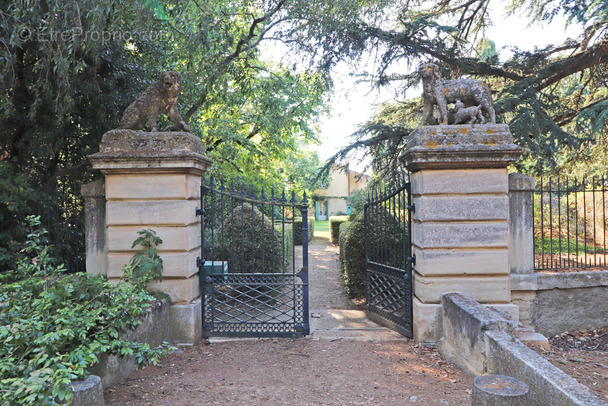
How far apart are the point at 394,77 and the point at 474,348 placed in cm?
707

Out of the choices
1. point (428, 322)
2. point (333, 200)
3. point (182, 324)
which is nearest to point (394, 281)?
point (428, 322)

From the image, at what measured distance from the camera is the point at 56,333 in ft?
9.07

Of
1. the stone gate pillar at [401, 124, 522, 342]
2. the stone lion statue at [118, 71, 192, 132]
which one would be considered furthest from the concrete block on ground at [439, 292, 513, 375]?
the stone lion statue at [118, 71, 192, 132]

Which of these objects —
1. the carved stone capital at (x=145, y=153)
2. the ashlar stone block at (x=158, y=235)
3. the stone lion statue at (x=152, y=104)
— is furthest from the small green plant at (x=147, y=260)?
the stone lion statue at (x=152, y=104)

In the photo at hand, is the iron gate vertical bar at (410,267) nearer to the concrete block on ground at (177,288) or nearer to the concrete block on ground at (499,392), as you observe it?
the concrete block on ground at (499,392)

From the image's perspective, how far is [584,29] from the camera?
8492mm

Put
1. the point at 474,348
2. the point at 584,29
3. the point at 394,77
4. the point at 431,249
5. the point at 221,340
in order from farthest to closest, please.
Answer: the point at 394,77
the point at 584,29
the point at 221,340
the point at 431,249
the point at 474,348

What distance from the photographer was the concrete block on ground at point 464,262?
4.95 m

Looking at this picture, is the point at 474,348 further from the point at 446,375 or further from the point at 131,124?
the point at 131,124

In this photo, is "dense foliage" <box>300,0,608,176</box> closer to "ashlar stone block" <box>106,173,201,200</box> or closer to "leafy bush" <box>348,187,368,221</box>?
"leafy bush" <box>348,187,368,221</box>

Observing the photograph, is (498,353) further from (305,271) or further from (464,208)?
(305,271)

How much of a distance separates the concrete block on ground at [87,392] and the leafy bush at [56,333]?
0.07m

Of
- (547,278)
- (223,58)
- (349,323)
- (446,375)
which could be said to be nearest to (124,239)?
(349,323)

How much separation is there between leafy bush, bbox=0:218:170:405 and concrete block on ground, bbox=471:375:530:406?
8.12ft
